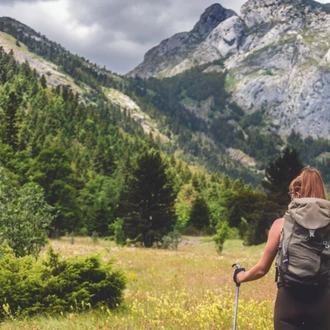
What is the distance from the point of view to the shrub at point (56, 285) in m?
8.34

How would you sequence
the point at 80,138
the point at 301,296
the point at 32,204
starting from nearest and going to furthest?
1. the point at 301,296
2. the point at 32,204
3. the point at 80,138

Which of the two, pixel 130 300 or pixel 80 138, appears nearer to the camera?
pixel 130 300

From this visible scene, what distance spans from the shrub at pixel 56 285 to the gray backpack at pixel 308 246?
221 inches

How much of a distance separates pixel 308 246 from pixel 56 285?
20.2 feet

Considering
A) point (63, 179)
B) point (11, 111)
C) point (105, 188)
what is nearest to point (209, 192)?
point (105, 188)

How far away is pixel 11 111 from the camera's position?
237 ft

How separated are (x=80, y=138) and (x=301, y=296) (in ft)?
393

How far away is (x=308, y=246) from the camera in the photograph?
3.75 m

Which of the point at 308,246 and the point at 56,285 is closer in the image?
the point at 308,246

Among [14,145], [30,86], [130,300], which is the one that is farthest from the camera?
[30,86]

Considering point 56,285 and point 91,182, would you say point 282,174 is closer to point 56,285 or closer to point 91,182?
point 56,285

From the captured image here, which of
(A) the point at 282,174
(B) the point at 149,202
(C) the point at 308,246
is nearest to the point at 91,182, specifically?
(B) the point at 149,202

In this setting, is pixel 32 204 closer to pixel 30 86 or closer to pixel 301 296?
pixel 301 296

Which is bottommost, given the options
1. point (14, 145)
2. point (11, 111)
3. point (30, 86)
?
point (14, 145)
